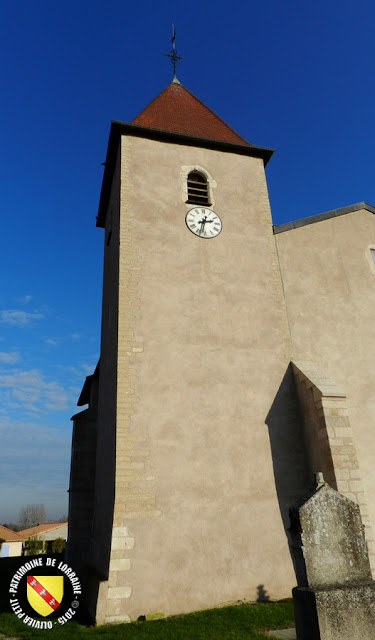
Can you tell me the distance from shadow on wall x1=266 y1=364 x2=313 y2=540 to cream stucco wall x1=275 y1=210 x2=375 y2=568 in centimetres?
113

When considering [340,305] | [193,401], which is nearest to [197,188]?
[340,305]

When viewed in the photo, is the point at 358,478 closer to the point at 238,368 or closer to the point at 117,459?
the point at 238,368

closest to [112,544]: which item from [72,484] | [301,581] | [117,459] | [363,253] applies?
[117,459]

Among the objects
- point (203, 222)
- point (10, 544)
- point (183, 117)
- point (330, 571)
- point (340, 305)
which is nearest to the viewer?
point (330, 571)

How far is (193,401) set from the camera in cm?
889

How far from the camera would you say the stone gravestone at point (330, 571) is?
3854 millimetres

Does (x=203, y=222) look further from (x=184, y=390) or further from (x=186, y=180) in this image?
(x=184, y=390)

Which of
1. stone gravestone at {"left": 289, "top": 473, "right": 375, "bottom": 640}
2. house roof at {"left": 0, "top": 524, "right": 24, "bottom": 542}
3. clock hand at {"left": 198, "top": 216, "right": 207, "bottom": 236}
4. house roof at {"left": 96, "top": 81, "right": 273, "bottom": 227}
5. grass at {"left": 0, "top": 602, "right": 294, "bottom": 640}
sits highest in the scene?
house roof at {"left": 96, "top": 81, "right": 273, "bottom": 227}

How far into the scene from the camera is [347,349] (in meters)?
10.4

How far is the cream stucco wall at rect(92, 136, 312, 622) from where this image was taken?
755cm

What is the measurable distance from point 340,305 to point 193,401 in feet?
15.0

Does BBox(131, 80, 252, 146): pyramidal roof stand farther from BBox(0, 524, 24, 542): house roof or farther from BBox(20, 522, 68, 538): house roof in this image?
BBox(20, 522, 68, 538): house roof

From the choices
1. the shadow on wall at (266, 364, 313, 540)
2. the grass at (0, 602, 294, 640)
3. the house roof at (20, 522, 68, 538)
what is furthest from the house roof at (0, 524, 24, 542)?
the shadow on wall at (266, 364, 313, 540)

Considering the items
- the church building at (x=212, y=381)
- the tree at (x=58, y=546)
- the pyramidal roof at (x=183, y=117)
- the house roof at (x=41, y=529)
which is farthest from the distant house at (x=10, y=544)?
the pyramidal roof at (x=183, y=117)
